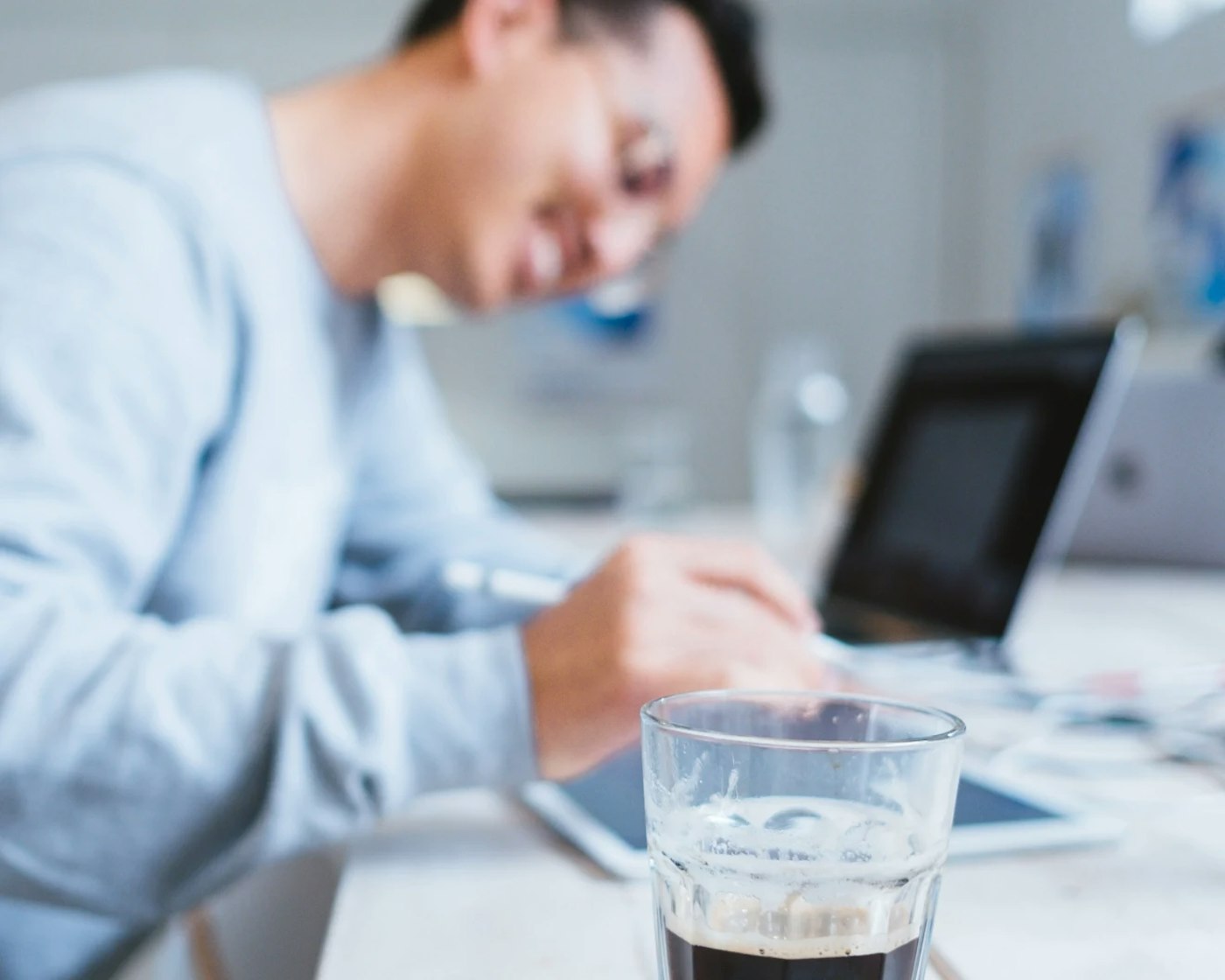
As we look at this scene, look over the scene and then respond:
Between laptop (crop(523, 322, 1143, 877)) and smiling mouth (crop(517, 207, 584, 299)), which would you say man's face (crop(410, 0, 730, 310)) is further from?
laptop (crop(523, 322, 1143, 877))

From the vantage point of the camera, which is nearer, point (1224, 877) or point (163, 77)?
point (1224, 877)

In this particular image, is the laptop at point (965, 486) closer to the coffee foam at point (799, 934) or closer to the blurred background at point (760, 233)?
the coffee foam at point (799, 934)

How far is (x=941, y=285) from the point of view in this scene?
4.52 m

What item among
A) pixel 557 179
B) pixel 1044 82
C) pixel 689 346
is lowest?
pixel 689 346

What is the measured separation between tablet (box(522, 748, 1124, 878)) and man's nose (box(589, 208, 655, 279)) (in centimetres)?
52

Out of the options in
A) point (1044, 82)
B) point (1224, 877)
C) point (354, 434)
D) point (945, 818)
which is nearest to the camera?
point (945, 818)

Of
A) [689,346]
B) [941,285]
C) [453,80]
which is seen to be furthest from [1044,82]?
[453,80]

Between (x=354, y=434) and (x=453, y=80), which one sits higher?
(x=453, y=80)

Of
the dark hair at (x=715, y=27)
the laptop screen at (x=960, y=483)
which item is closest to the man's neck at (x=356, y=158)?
the dark hair at (x=715, y=27)

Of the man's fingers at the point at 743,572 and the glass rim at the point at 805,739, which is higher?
the glass rim at the point at 805,739

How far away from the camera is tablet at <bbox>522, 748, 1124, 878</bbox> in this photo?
485 millimetres

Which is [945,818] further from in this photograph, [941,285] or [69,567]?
[941,285]

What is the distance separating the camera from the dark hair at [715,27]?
3.16 feet

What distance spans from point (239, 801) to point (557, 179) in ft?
1.95
